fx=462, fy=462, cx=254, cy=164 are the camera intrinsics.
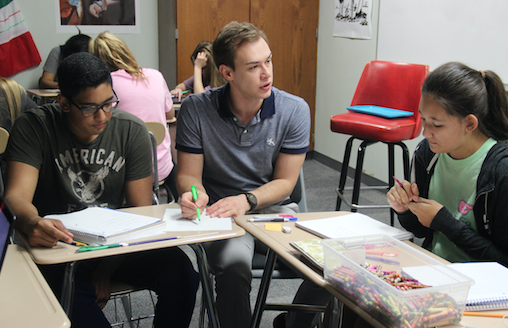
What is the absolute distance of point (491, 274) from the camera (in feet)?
3.44

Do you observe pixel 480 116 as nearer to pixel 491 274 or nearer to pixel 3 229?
pixel 491 274

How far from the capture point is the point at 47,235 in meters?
1.21

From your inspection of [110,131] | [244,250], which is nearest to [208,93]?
[110,131]

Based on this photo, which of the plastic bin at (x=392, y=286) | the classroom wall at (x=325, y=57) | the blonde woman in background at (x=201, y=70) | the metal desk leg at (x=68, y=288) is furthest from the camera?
the classroom wall at (x=325, y=57)

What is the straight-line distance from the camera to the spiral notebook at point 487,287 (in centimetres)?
94

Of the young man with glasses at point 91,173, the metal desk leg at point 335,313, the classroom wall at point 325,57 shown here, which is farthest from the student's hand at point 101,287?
the classroom wall at point 325,57

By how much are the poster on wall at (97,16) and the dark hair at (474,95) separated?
13.5 ft

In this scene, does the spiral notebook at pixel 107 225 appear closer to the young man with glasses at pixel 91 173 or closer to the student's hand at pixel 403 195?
the young man with glasses at pixel 91 173

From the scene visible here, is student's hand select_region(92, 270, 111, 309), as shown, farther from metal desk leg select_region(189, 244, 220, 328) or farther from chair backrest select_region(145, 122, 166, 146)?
chair backrest select_region(145, 122, 166, 146)

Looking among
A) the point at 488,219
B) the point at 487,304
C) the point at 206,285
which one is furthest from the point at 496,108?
the point at 206,285

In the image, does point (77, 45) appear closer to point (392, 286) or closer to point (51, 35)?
point (51, 35)

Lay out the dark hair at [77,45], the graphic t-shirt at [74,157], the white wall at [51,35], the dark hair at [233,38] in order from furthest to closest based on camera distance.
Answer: the white wall at [51,35] → the dark hair at [77,45] → the dark hair at [233,38] → the graphic t-shirt at [74,157]

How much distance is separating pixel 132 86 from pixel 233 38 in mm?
1103

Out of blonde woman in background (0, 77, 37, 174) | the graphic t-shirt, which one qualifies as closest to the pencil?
the graphic t-shirt
